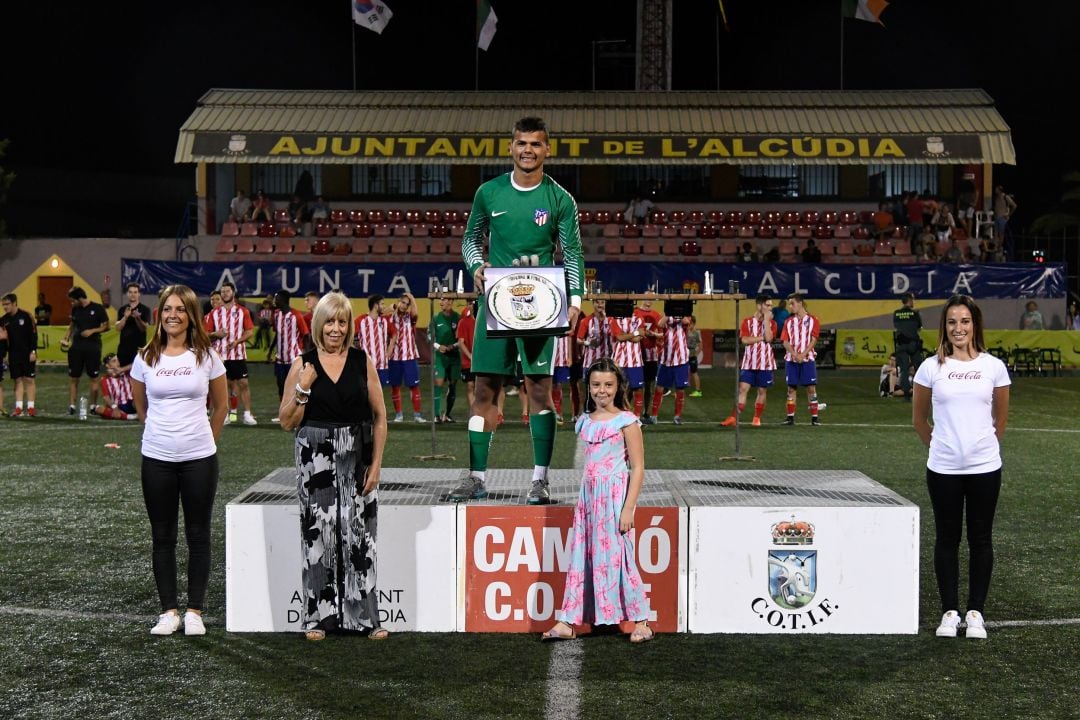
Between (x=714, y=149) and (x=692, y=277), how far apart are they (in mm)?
5743

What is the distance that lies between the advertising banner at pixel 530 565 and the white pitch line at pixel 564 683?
0.31 m

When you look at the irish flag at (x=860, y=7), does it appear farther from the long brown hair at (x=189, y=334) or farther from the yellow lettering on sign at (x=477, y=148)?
the long brown hair at (x=189, y=334)

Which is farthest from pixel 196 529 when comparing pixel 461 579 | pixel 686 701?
pixel 686 701

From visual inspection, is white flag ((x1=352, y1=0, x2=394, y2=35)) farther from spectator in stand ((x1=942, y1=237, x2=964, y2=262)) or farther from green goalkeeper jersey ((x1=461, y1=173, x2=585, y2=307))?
green goalkeeper jersey ((x1=461, y1=173, x2=585, y2=307))

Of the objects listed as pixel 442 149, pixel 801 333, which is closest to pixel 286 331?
pixel 801 333

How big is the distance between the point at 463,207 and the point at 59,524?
87.3 feet

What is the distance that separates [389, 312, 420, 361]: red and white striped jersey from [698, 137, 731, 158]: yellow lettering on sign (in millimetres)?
16947

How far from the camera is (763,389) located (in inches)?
671

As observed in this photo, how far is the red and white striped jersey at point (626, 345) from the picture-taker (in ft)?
54.9

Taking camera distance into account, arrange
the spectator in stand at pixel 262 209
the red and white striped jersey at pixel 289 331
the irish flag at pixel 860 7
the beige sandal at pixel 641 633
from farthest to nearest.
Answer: the irish flag at pixel 860 7 < the spectator in stand at pixel 262 209 < the red and white striped jersey at pixel 289 331 < the beige sandal at pixel 641 633

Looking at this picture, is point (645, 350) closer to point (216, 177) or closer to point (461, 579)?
point (461, 579)

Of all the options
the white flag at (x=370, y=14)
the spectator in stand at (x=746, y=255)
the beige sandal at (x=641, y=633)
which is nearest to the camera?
the beige sandal at (x=641, y=633)

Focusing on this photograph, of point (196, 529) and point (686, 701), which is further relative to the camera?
point (196, 529)

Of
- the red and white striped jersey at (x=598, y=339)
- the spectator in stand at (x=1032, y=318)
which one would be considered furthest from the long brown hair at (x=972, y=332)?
the spectator in stand at (x=1032, y=318)
